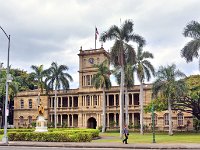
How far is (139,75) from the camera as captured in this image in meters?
52.2

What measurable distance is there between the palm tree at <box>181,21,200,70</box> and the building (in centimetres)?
2713

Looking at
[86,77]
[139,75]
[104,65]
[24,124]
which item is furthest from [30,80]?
[139,75]

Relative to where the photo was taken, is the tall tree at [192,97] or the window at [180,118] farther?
the window at [180,118]

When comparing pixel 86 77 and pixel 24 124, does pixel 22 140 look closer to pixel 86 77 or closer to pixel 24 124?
pixel 86 77

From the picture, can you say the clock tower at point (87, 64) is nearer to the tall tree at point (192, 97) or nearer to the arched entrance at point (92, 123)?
the arched entrance at point (92, 123)

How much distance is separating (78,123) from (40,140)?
38469 millimetres

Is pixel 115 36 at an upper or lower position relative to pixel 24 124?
upper

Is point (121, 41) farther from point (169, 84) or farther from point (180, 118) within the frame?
point (180, 118)

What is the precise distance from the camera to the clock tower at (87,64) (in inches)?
2790

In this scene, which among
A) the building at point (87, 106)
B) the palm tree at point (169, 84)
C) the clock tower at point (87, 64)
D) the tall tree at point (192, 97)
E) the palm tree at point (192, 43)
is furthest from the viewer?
the clock tower at point (87, 64)

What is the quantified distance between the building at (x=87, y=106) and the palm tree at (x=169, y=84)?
15722mm

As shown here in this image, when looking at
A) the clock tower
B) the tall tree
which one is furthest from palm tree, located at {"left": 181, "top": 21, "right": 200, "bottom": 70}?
the clock tower

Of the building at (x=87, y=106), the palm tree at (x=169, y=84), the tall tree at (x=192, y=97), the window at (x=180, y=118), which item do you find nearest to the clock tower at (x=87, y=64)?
the building at (x=87, y=106)

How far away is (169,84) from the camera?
160 feet
